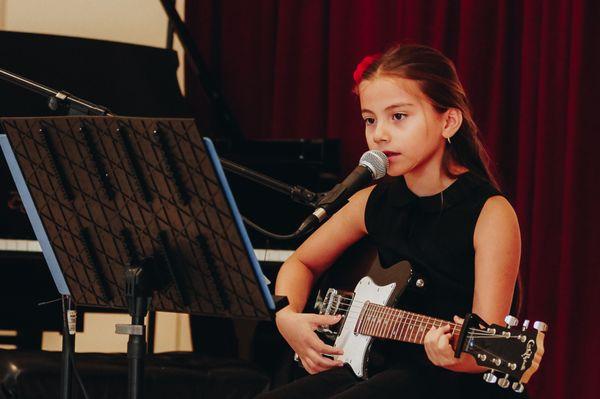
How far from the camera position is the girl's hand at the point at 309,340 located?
226 centimetres

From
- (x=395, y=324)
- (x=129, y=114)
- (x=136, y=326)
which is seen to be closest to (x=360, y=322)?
(x=395, y=324)

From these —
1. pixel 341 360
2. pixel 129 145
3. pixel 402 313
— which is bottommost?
pixel 341 360

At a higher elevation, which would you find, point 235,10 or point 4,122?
point 235,10

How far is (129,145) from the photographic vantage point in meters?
1.81

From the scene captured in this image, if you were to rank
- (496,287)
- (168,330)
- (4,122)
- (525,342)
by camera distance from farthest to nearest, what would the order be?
(168,330)
(496,287)
(4,122)
(525,342)

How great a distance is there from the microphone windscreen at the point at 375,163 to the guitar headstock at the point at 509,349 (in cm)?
34

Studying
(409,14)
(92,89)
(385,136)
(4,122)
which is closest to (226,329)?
(92,89)

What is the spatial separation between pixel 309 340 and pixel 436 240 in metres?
0.37

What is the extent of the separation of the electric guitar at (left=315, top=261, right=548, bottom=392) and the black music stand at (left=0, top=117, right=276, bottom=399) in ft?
1.20

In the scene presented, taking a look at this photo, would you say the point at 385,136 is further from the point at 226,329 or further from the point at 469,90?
the point at 226,329

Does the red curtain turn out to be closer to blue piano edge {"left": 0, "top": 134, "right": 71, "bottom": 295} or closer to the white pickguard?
the white pickguard

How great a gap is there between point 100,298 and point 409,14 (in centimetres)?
217

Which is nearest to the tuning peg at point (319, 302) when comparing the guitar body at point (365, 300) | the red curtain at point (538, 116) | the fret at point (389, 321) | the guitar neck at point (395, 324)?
the guitar body at point (365, 300)

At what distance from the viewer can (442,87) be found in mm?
2297
